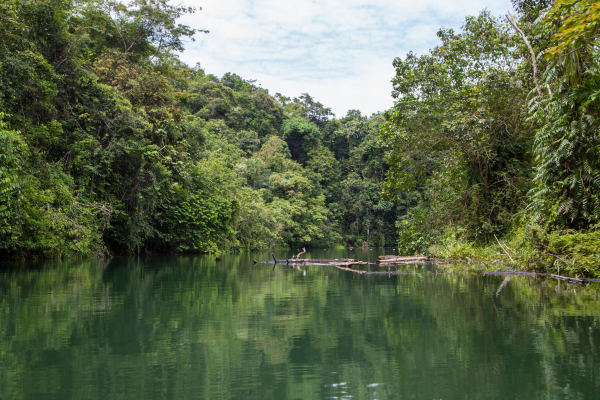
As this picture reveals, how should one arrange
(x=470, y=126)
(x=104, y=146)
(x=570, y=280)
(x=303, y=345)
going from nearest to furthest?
1. (x=303, y=345)
2. (x=570, y=280)
3. (x=470, y=126)
4. (x=104, y=146)

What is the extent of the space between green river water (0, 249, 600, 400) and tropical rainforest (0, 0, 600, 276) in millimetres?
3377

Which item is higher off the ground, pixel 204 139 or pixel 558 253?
pixel 204 139

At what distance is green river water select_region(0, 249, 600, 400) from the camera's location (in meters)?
2.97

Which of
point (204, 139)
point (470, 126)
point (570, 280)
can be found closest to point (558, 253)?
point (570, 280)

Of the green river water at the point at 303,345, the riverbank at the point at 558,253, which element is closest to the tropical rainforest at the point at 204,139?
the riverbank at the point at 558,253

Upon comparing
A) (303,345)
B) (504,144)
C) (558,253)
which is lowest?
(303,345)

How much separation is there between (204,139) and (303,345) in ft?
70.4

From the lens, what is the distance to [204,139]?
80.2ft

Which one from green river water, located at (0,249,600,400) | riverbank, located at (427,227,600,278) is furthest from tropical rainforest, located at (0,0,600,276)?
green river water, located at (0,249,600,400)

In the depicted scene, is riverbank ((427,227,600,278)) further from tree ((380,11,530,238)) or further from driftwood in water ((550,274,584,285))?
tree ((380,11,530,238))

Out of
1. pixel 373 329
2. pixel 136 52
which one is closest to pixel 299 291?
pixel 373 329

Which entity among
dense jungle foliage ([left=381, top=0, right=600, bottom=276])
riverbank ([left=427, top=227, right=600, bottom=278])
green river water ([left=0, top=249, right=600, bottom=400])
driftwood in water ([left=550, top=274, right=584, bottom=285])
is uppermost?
dense jungle foliage ([left=381, top=0, right=600, bottom=276])

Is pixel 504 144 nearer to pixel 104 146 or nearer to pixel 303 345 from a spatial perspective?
pixel 303 345

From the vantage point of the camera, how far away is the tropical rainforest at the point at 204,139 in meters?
9.29
